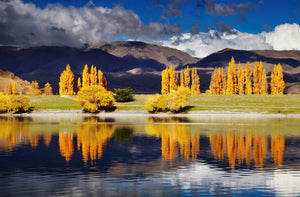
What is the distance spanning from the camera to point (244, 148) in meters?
34.2

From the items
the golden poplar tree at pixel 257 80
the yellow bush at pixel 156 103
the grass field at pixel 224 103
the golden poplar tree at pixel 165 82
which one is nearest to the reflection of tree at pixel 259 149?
the yellow bush at pixel 156 103

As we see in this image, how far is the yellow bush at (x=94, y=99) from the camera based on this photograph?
104500mm

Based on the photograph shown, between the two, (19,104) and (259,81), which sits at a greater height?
(259,81)

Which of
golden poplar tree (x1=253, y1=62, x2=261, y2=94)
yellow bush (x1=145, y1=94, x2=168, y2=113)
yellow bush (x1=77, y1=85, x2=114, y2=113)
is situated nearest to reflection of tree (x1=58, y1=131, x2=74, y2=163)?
yellow bush (x1=145, y1=94, x2=168, y2=113)

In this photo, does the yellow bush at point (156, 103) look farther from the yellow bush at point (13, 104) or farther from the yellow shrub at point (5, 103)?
the yellow shrub at point (5, 103)

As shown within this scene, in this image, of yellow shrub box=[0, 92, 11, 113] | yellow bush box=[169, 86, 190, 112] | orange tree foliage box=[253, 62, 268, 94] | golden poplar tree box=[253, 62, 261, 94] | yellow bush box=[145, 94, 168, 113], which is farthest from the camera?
golden poplar tree box=[253, 62, 261, 94]

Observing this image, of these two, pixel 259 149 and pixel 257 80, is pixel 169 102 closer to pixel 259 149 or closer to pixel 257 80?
pixel 257 80

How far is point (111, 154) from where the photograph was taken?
31.1m

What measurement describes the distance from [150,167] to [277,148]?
53.5 feet

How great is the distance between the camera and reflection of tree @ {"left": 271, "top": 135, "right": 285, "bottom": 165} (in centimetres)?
2853

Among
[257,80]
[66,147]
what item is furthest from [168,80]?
[66,147]

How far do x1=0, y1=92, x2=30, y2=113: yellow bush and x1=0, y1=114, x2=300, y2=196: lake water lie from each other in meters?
67.7

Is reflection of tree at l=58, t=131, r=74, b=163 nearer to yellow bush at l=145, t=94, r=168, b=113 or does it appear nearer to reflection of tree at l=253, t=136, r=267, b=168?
reflection of tree at l=253, t=136, r=267, b=168

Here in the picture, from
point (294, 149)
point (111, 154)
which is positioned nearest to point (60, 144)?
point (111, 154)
